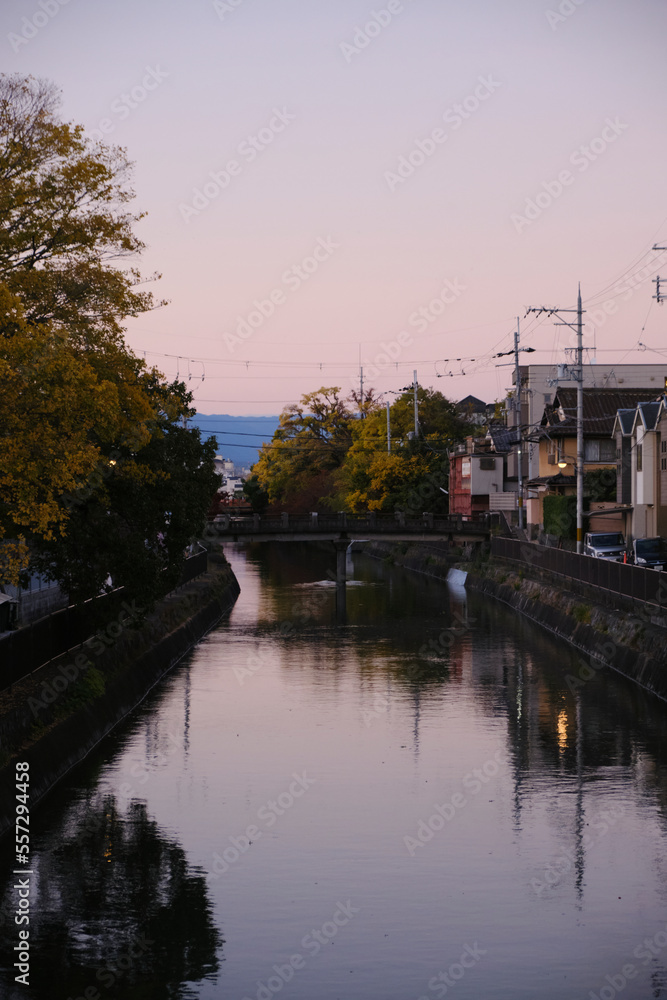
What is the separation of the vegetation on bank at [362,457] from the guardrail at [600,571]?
34.1 m

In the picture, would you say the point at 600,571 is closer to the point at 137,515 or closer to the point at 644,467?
the point at 137,515

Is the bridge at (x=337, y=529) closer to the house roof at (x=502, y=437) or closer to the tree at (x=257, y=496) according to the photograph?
the house roof at (x=502, y=437)

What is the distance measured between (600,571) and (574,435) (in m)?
35.3

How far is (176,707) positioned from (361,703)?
6.19 metres

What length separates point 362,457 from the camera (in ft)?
373

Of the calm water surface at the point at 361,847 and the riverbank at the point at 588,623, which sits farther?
the riverbank at the point at 588,623

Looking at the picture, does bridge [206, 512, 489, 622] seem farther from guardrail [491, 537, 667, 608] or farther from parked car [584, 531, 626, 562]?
parked car [584, 531, 626, 562]

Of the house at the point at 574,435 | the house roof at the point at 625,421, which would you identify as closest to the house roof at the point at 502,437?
the house at the point at 574,435

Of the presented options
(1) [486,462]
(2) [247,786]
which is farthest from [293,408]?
(2) [247,786]

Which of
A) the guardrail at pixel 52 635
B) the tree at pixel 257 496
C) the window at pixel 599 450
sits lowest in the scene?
the guardrail at pixel 52 635

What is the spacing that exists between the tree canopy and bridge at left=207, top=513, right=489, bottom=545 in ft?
139

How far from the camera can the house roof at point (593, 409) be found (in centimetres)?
8169

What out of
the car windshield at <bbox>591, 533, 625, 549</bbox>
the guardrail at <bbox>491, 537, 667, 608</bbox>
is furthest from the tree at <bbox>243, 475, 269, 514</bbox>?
the car windshield at <bbox>591, 533, 625, 549</bbox>

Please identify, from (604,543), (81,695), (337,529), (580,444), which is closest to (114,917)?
(81,695)
